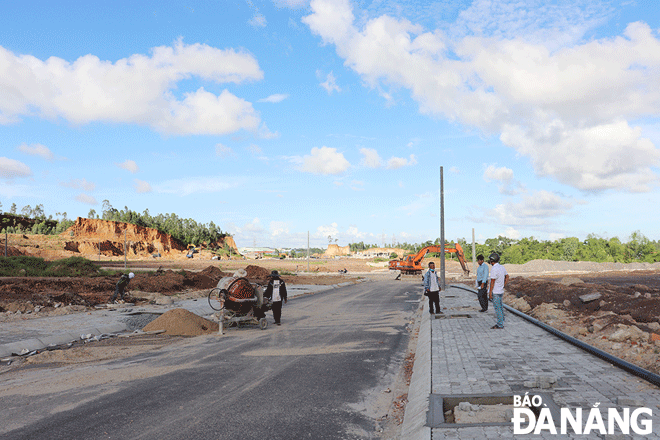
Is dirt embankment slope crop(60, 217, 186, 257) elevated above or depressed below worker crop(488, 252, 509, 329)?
above

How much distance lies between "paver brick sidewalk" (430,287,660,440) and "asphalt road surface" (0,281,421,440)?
1.16m

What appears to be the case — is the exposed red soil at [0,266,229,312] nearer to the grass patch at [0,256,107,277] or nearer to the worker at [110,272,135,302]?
the worker at [110,272,135,302]

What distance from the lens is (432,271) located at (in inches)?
571

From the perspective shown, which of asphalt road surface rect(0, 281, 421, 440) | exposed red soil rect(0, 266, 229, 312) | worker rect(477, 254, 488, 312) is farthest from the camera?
exposed red soil rect(0, 266, 229, 312)

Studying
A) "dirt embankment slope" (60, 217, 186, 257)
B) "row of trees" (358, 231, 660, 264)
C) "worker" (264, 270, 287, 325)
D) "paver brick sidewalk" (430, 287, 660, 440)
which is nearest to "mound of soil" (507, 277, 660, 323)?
"paver brick sidewalk" (430, 287, 660, 440)

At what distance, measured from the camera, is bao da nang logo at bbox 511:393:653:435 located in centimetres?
447

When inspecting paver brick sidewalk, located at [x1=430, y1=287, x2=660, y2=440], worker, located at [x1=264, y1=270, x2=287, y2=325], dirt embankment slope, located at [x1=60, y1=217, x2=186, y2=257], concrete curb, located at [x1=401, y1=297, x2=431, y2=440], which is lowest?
concrete curb, located at [x1=401, y1=297, x2=431, y2=440]

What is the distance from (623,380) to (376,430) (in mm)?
3861

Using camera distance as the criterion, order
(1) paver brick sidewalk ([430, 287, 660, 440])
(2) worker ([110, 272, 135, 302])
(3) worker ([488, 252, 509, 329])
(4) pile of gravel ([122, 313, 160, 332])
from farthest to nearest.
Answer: (2) worker ([110, 272, 135, 302]) < (4) pile of gravel ([122, 313, 160, 332]) < (3) worker ([488, 252, 509, 329]) < (1) paver brick sidewalk ([430, 287, 660, 440])

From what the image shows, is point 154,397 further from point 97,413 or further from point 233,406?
point 233,406

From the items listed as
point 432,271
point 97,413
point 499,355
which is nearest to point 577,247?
point 432,271

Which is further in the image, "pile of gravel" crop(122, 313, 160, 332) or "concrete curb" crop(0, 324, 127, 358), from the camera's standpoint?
"pile of gravel" crop(122, 313, 160, 332)

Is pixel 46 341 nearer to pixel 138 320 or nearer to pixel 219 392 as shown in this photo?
pixel 138 320

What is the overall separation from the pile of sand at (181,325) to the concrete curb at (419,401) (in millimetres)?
7155
